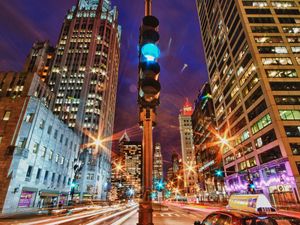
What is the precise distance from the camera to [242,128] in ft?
180

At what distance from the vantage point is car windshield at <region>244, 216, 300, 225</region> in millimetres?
4616

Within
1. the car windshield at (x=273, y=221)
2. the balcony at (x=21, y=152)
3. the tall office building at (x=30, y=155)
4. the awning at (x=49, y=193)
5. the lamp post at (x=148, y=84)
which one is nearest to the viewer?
the lamp post at (x=148, y=84)

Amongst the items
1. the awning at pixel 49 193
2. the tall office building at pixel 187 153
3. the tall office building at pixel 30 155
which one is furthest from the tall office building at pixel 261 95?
the tall office building at pixel 187 153

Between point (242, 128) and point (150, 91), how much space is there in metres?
57.7

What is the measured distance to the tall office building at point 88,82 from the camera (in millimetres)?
87375

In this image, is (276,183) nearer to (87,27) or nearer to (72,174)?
(72,174)

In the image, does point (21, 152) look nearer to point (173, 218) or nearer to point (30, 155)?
point (30, 155)

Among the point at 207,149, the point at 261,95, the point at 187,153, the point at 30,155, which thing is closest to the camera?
the point at 30,155

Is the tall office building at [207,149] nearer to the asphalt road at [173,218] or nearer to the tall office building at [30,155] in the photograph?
the asphalt road at [173,218]

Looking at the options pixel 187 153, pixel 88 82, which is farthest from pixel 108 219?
pixel 187 153

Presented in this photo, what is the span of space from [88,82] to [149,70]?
350 feet

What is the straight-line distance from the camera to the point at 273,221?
463 cm

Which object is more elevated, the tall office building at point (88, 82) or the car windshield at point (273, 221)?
the tall office building at point (88, 82)

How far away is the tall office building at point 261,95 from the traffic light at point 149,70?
33.3 meters
